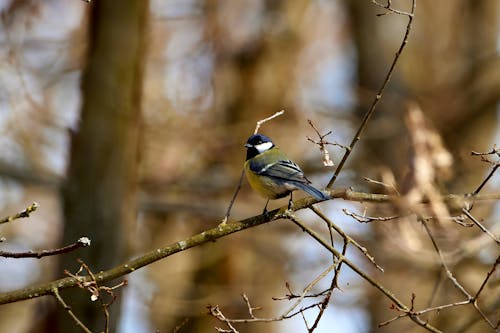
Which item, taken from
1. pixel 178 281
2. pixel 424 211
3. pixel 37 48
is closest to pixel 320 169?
pixel 178 281

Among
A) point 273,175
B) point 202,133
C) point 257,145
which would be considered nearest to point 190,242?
point 273,175

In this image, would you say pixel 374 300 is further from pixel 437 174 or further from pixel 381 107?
pixel 437 174

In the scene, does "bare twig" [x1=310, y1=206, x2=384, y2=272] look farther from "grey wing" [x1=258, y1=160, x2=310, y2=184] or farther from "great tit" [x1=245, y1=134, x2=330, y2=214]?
"grey wing" [x1=258, y1=160, x2=310, y2=184]

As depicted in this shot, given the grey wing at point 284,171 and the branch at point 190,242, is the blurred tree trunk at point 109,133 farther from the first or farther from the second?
the branch at point 190,242

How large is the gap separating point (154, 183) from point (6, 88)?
6.63ft

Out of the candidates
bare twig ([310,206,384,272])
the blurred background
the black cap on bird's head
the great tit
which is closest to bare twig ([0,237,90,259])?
bare twig ([310,206,384,272])

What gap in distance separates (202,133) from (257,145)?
13.1ft

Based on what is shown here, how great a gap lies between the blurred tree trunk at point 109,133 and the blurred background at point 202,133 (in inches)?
0.4

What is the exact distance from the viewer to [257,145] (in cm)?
468

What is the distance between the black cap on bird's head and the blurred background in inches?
35.7

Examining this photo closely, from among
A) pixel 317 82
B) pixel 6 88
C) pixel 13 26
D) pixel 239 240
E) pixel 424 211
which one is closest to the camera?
pixel 424 211

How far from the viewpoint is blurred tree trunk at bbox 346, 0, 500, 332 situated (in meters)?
7.80

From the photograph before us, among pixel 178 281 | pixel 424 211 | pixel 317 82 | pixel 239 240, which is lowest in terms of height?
pixel 178 281

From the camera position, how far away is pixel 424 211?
3422mm
